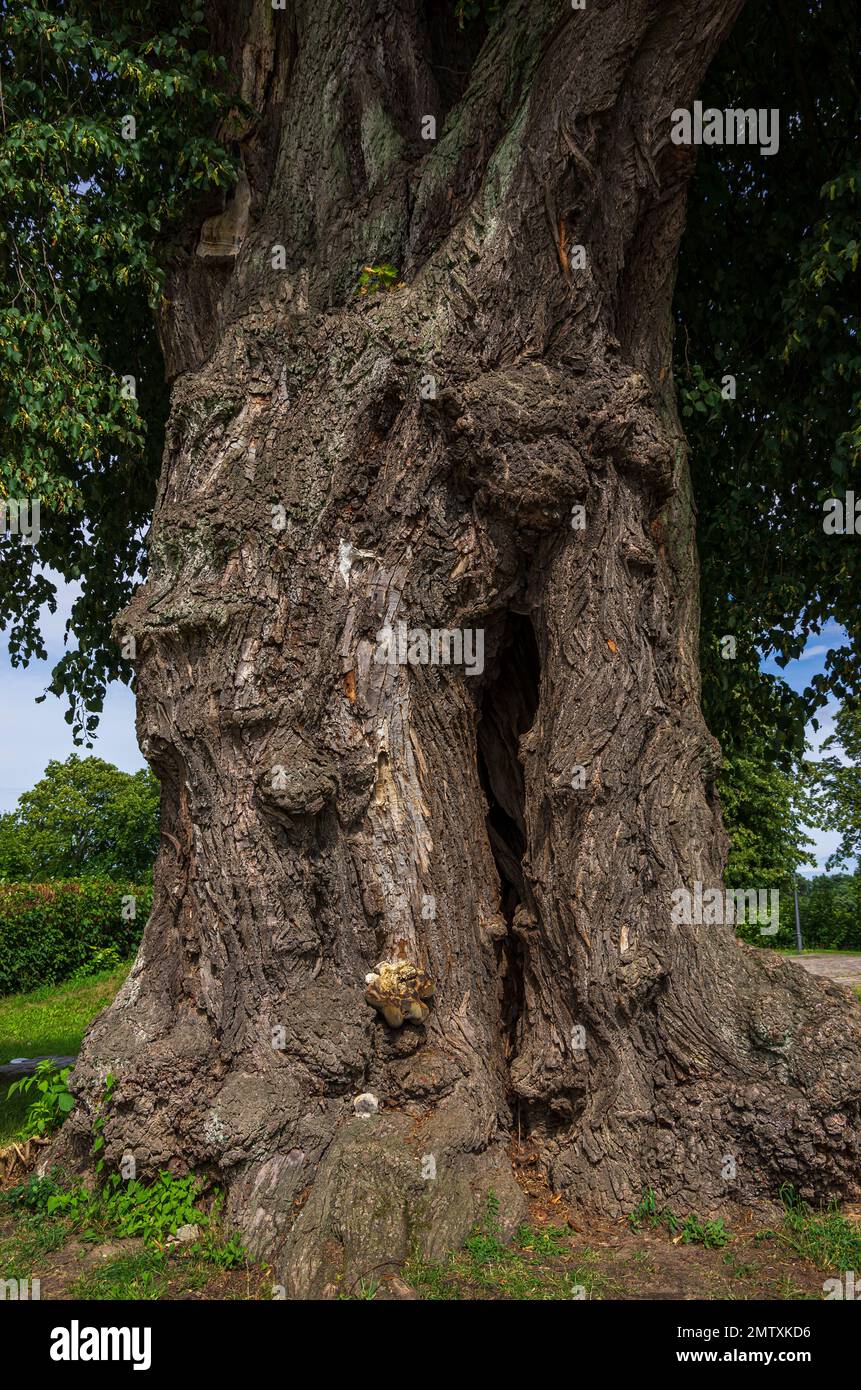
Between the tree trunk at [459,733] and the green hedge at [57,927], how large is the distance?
33.4 feet


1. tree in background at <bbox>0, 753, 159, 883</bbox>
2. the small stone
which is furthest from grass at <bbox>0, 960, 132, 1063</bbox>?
tree in background at <bbox>0, 753, 159, 883</bbox>

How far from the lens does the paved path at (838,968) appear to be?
1659 cm

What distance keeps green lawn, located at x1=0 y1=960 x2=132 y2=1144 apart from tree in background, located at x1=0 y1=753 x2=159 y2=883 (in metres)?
12.2

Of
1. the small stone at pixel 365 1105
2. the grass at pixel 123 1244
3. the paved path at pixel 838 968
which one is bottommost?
the paved path at pixel 838 968

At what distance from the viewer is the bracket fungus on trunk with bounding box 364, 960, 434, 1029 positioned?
18.1 feet

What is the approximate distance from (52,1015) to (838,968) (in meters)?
13.8

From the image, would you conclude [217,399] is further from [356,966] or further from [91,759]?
[91,759]

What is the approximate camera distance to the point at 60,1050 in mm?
11164

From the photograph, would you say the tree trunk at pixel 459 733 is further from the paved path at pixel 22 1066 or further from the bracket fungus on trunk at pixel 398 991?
the paved path at pixel 22 1066

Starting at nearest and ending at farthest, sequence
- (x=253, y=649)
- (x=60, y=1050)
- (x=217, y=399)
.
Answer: (x=253, y=649) → (x=217, y=399) → (x=60, y=1050)

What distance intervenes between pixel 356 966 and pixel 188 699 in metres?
1.78

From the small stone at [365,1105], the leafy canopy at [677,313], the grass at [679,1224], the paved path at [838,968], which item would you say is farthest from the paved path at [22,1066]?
the paved path at [838,968]

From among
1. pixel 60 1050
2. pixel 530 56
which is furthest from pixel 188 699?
pixel 60 1050

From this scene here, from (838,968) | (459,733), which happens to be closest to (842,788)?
(838,968)
